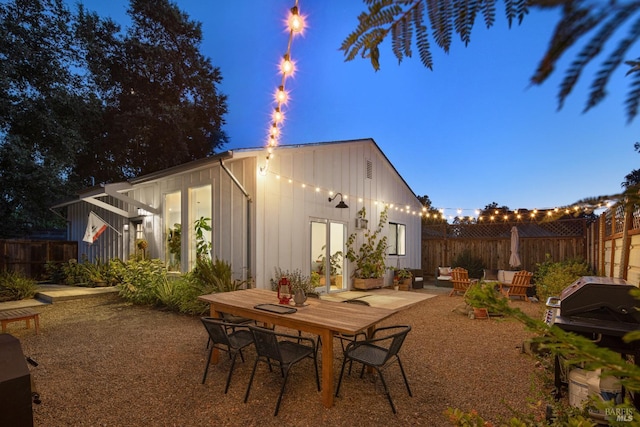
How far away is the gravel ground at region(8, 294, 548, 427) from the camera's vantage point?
113 inches

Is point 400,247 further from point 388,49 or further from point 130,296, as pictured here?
point 388,49

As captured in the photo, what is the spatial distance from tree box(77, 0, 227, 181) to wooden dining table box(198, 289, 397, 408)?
14473 mm

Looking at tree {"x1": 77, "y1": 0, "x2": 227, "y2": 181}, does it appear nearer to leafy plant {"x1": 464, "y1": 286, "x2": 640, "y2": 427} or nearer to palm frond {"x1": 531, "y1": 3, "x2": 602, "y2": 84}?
leafy plant {"x1": 464, "y1": 286, "x2": 640, "y2": 427}

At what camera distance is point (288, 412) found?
2.94m

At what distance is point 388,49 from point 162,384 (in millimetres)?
3903

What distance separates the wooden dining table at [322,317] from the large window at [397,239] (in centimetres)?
770

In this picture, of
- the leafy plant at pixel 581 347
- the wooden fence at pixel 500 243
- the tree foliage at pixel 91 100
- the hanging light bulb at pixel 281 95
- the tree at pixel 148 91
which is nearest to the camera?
the leafy plant at pixel 581 347

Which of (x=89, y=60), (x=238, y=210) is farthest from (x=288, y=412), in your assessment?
(x=89, y=60)

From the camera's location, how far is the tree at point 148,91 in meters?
15.5

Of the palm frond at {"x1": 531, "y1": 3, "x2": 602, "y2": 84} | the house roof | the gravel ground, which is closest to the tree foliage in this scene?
the house roof

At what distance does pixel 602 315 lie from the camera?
9.50 ft

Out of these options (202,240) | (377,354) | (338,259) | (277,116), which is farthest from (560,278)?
(202,240)

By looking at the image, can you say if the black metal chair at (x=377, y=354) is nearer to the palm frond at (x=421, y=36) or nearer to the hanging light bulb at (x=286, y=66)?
the palm frond at (x=421, y=36)

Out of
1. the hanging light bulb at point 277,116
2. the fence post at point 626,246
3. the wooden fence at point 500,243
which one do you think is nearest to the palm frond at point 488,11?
the hanging light bulb at point 277,116
